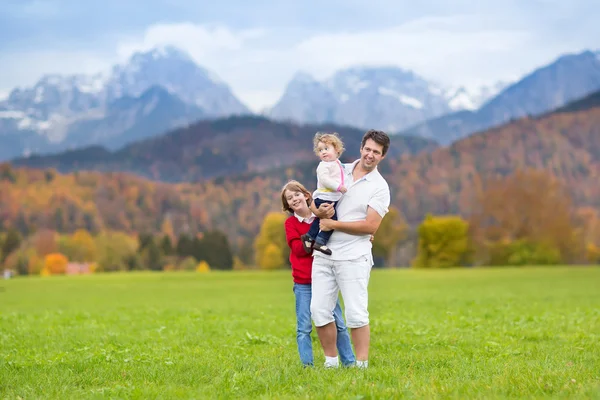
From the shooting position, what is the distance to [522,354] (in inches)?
412

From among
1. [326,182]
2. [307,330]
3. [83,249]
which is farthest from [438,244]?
[326,182]

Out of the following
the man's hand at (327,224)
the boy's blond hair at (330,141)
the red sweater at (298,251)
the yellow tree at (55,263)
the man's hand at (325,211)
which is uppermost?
the boy's blond hair at (330,141)

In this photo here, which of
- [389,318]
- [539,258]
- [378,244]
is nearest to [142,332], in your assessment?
[389,318]

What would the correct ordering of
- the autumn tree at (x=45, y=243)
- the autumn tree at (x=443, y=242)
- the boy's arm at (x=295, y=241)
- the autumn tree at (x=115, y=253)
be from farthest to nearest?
the autumn tree at (x=45, y=243) < the autumn tree at (x=115, y=253) < the autumn tree at (x=443, y=242) < the boy's arm at (x=295, y=241)

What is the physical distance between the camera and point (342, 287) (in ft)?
28.2

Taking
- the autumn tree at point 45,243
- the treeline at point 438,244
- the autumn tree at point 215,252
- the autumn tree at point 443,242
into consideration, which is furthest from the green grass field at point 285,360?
the autumn tree at point 45,243

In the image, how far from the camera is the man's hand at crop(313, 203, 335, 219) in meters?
8.25

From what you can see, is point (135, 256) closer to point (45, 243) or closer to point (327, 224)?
point (45, 243)

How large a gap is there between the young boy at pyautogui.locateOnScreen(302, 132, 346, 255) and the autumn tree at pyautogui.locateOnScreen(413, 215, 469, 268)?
8794cm

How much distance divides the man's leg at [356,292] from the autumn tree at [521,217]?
90.4m

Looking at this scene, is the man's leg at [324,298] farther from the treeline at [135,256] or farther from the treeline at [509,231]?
the treeline at [135,256]

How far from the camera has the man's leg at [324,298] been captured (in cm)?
862

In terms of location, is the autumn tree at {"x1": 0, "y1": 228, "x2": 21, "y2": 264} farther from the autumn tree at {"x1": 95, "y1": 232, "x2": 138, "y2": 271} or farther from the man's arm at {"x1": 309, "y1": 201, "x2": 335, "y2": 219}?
the man's arm at {"x1": 309, "y1": 201, "x2": 335, "y2": 219}

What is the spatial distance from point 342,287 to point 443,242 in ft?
293
